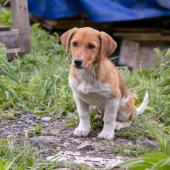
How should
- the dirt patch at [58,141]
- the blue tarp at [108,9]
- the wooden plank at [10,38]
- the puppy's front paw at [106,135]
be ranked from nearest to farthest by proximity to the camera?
the dirt patch at [58,141]
the puppy's front paw at [106,135]
the wooden plank at [10,38]
the blue tarp at [108,9]

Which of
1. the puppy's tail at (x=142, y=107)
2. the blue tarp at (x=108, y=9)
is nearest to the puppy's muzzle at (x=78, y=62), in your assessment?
the puppy's tail at (x=142, y=107)

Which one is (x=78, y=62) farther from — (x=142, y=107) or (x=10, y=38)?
(x=10, y=38)

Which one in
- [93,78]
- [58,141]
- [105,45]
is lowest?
[58,141]

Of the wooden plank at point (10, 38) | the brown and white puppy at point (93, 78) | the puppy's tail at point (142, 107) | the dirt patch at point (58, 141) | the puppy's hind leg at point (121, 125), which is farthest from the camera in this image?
the wooden plank at point (10, 38)

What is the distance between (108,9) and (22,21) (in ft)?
6.90

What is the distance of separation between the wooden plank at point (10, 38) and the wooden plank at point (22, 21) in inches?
2.4

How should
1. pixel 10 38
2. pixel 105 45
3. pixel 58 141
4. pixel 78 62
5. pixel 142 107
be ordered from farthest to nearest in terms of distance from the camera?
pixel 10 38 < pixel 142 107 < pixel 58 141 < pixel 105 45 < pixel 78 62

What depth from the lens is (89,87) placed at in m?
5.05

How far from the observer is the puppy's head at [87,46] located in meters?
4.82

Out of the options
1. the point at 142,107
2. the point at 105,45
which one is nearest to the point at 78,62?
the point at 105,45

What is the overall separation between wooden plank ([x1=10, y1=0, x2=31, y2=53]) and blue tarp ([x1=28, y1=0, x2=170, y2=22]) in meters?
1.85

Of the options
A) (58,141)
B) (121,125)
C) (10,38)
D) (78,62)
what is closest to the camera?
(78,62)

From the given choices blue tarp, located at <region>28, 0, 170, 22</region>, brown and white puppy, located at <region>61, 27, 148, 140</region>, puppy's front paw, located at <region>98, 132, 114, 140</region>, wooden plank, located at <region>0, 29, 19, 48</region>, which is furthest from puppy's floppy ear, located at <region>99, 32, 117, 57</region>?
blue tarp, located at <region>28, 0, 170, 22</region>

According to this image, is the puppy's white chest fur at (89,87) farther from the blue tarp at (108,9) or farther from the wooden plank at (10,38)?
the blue tarp at (108,9)
